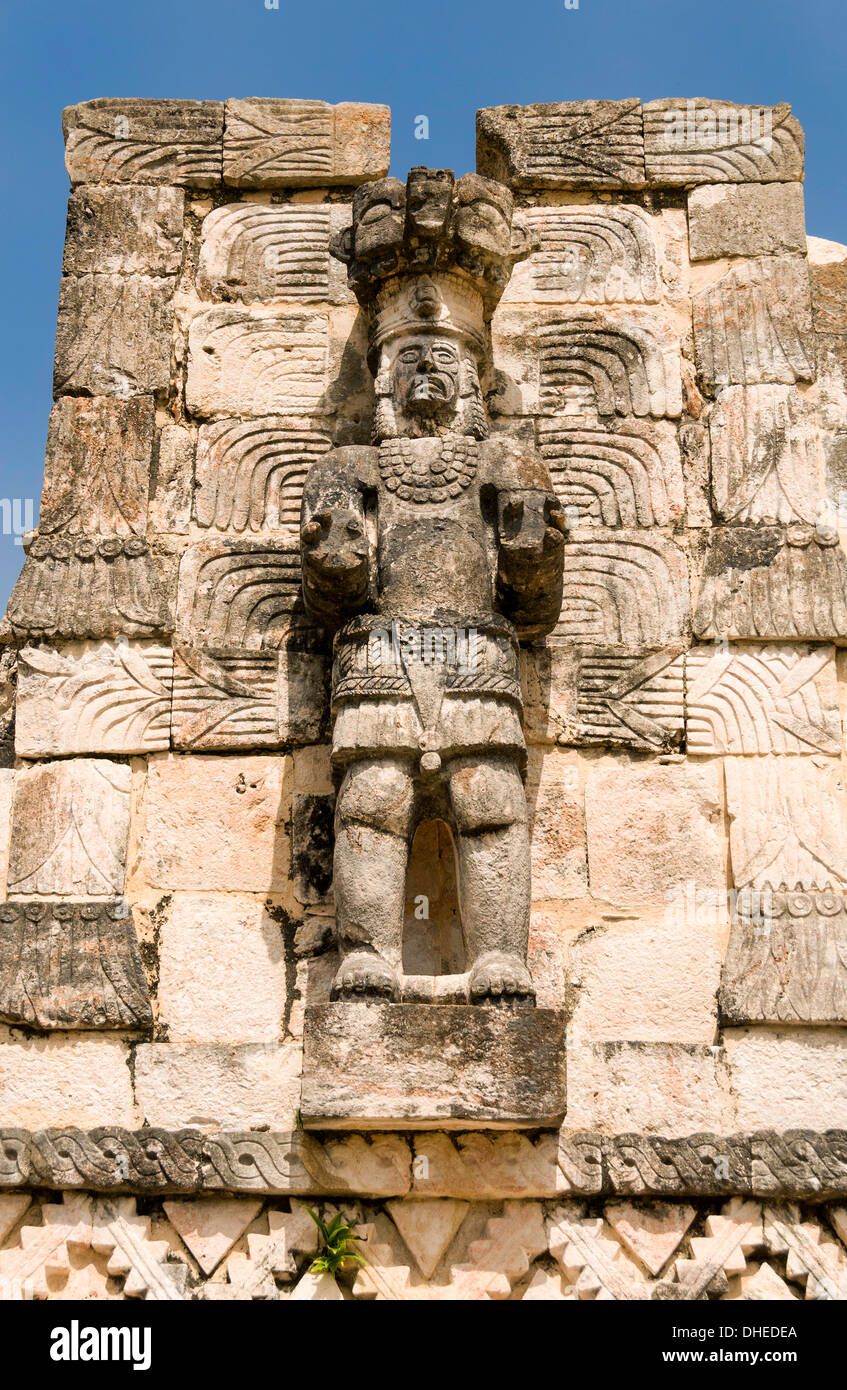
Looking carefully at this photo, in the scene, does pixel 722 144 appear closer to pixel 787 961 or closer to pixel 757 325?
→ pixel 757 325

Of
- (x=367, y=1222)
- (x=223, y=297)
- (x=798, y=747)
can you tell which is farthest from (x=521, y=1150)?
(x=223, y=297)

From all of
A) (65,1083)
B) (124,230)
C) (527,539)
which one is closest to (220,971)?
(65,1083)

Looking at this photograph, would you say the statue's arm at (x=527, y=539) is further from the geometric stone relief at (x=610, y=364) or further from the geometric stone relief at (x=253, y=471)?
the geometric stone relief at (x=253, y=471)

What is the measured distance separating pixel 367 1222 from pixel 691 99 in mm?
4921

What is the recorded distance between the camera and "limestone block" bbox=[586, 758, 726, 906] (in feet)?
19.4

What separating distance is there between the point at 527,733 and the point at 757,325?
208cm

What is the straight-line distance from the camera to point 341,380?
22.3 ft

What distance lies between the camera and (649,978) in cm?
578

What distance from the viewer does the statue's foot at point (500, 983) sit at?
521 cm

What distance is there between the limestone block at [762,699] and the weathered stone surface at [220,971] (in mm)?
1739

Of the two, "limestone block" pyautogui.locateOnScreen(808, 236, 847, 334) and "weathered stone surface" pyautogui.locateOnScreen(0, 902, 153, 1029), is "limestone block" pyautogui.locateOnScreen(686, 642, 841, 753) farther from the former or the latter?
"weathered stone surface" pyautogui.locateOnScreen(0, 902, 153, 1029)
